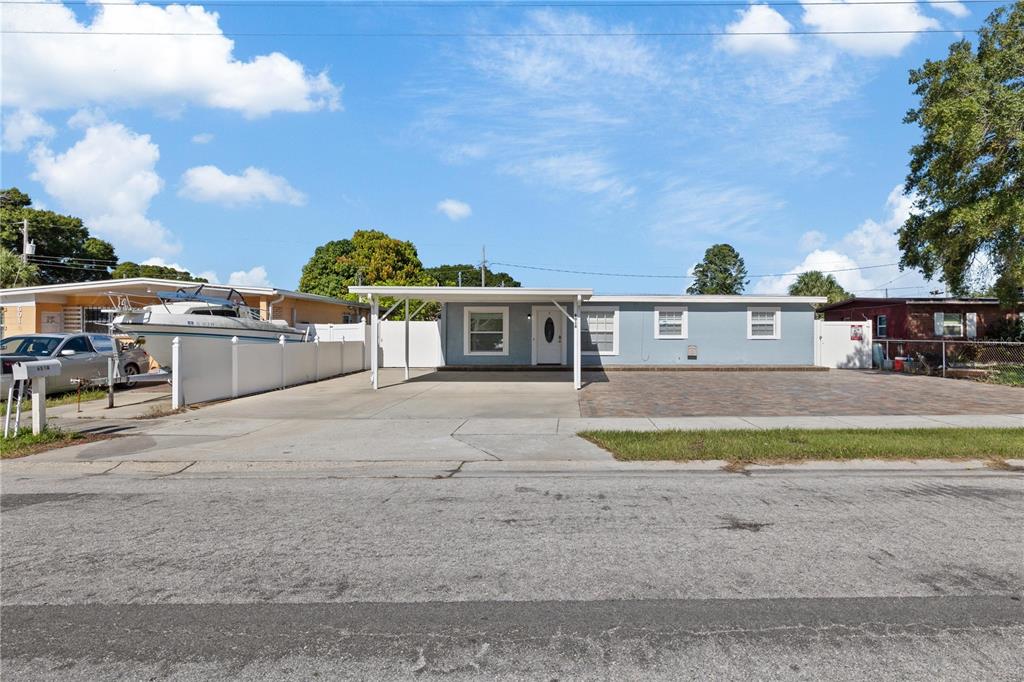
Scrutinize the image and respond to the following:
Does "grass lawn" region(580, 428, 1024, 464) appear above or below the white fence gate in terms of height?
below

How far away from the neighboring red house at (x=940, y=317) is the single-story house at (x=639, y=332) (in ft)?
25.8

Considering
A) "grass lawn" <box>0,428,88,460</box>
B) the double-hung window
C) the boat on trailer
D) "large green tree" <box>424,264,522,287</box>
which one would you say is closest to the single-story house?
Result: the boat on trailer

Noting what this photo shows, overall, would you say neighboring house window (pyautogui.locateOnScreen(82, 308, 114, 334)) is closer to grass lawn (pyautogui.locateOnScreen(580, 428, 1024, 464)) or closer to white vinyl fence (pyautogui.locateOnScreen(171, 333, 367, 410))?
white vinyl fence (pyautogui.locateOnScreen(171, 333, 367, 410))

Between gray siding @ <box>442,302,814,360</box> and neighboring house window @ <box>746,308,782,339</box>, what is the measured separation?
0.58ft

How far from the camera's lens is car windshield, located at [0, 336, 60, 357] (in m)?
15.7

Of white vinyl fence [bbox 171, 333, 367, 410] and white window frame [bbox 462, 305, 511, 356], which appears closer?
white vinyl fence [bbox 171, 333, 367, 410]

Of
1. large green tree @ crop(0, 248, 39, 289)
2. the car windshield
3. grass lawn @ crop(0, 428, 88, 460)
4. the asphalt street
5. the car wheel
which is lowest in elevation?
the asphalt street

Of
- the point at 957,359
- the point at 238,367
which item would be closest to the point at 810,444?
the point at 238,367

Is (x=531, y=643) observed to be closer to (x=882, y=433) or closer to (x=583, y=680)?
(x=583, y=680)

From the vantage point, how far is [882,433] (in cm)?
991

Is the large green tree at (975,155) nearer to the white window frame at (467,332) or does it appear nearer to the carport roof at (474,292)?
the carport roof at (474,292)

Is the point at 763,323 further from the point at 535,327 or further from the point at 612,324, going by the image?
the point at 535,327

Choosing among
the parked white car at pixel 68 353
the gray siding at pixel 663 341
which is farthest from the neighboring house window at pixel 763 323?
the parked white car at pixel 68 353

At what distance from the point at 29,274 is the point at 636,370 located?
1349 inches
